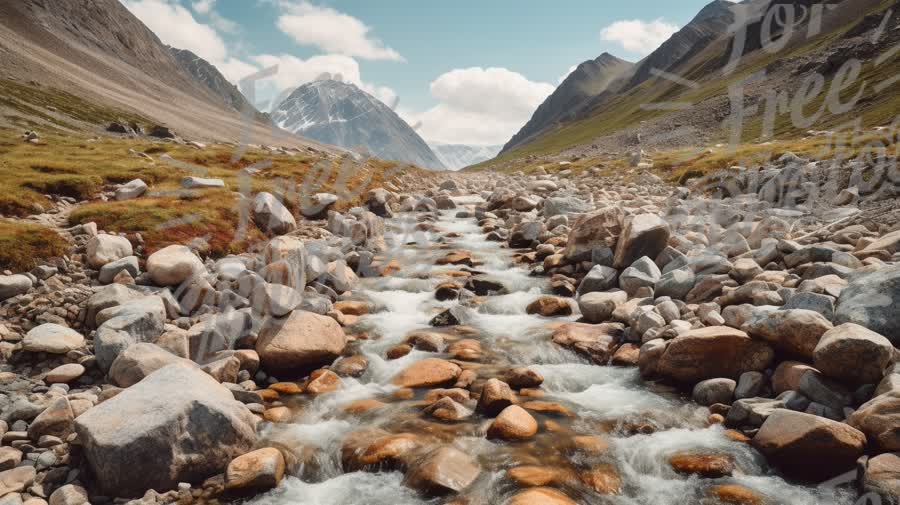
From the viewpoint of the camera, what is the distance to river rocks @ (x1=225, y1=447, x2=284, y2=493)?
7242 millimetres

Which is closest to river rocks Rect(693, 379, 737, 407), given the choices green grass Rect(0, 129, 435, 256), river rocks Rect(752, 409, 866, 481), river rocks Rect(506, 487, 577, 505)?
river rocks Rect(752, 409, 866, 481)

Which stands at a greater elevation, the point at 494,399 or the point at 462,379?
the point at 494,399

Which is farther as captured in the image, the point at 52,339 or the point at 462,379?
the point at 462,379

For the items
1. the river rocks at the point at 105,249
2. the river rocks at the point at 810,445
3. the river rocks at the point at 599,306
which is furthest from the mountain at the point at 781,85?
the river rocks at the point at 105,249

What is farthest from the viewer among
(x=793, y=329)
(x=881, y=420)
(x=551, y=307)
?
(x=551, y=307)

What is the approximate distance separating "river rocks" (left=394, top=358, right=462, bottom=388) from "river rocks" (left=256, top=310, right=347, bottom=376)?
1.87 meters

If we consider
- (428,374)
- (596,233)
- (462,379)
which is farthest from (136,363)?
(596,233)

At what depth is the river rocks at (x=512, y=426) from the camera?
843 cm

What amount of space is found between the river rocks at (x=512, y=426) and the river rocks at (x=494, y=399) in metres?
0.42

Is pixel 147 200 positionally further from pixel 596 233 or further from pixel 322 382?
pixel 596 233

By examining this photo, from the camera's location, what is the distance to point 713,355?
9594 millimetres

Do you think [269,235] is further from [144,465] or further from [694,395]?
[694,395]

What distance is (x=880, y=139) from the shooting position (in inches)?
1367

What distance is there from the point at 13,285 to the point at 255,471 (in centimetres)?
785
